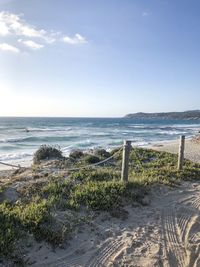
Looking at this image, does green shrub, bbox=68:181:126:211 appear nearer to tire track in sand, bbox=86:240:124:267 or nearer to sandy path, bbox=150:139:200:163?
tire track in sand, bbox=86:240:124:267

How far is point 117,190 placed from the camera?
816 centimetres

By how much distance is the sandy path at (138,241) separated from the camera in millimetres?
5309

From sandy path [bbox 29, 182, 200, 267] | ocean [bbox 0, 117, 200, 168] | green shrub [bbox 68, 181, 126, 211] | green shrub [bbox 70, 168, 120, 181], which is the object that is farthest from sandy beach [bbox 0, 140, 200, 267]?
ocean [bbox 0, 117, 200, 168]

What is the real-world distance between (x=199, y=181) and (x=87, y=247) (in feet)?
20.1

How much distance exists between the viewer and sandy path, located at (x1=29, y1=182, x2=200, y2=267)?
531cm

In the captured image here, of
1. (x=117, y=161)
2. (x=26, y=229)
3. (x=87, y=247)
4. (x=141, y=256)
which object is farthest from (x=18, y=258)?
(x=117, y=161)

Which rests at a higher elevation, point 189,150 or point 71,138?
point 189,150

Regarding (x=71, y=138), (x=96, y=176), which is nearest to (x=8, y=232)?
(x=96, y=176)

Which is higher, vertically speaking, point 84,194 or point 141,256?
point 84,194

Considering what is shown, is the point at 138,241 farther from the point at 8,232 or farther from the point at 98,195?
the point at 8,232

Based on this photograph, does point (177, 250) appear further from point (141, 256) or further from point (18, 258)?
point (18, 258)

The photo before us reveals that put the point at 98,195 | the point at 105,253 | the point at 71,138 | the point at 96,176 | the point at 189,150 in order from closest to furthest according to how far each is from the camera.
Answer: the point at 105,253 → the point at 98,195 → the point at 96,176 → the point at 189,150 → the point at 71,138

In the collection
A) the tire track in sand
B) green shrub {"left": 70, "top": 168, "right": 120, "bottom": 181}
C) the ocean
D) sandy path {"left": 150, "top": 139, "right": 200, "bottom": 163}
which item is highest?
green shrub {"left": 70, "top": 168, "right": 120, "bottom": 181}

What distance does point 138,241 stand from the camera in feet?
19.8
